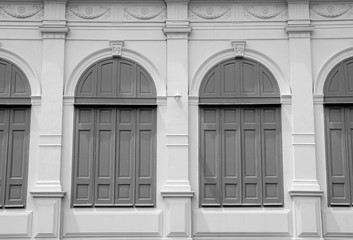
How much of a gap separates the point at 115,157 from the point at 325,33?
587 centimetres

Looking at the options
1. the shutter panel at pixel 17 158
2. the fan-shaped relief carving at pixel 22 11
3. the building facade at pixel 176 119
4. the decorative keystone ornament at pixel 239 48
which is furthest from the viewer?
the fan-shaped relief carving at pixel 22 11

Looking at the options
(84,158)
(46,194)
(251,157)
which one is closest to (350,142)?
(251,157)

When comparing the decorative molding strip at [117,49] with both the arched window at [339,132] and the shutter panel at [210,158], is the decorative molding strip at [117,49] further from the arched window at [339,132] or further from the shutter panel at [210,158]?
the arched window at [339,132]

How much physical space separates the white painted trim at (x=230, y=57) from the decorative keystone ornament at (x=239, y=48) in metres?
0.09

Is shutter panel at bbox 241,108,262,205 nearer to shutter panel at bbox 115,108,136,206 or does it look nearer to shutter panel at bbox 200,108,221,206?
shutter panel at bbox 200,108,221,206

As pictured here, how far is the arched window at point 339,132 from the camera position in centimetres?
1216

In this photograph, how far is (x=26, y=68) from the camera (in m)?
12.6

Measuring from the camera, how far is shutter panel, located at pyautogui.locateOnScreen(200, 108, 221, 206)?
12.1m

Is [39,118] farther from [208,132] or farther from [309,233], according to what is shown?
[309,233]

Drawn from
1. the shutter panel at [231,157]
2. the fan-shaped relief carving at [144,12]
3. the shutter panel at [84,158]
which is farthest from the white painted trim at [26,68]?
the shutter panel at [231,157]

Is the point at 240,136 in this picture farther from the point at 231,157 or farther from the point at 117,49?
the point at 117,49

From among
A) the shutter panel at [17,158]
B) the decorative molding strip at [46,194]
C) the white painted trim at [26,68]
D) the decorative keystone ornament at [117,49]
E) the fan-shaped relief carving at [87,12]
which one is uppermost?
the fan-shaped relief carving at [87,12]

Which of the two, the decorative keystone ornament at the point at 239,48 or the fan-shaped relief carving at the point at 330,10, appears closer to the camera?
the decorative keystone ornament at the point at 239,48

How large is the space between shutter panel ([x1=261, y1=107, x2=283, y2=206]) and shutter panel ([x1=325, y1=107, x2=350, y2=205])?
3.77 ft
